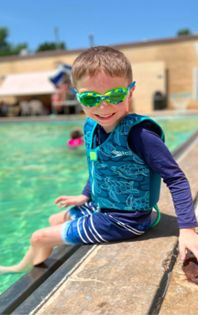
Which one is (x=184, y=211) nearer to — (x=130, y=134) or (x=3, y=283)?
(x=130, y=134)

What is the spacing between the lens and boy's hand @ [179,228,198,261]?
183 centimetres

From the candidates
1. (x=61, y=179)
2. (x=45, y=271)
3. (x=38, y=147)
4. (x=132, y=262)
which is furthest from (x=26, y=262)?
(x=38, y=147)

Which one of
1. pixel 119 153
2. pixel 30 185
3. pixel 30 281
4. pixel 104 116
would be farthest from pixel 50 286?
pixel 30 185

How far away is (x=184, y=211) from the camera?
1933mm

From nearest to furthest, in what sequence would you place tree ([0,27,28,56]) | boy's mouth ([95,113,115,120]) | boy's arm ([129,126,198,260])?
boy's arm ([129,126,198,260]) → boy's mouth ([95,113,115,120]) → tree ([0,27,28,56])

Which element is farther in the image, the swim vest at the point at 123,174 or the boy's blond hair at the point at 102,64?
the swim vest at the point at 123,174

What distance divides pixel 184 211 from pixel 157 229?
0.54m

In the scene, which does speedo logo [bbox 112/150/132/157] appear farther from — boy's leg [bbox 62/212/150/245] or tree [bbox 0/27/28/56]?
tree [bbox 0/27/28/56]

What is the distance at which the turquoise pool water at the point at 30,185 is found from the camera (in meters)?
3.49

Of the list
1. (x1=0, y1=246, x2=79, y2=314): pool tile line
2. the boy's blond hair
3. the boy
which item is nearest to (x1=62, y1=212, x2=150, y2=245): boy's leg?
the boy

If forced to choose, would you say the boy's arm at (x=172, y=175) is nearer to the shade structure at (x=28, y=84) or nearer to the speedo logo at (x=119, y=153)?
the speedo logo at (x=119, y=153)

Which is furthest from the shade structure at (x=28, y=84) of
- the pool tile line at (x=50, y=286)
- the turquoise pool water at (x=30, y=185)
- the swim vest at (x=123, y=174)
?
the pool tile line at (x=50, y=286)

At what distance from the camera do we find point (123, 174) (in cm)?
222

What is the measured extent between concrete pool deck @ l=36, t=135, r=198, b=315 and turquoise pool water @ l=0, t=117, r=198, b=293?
31.4 inches
